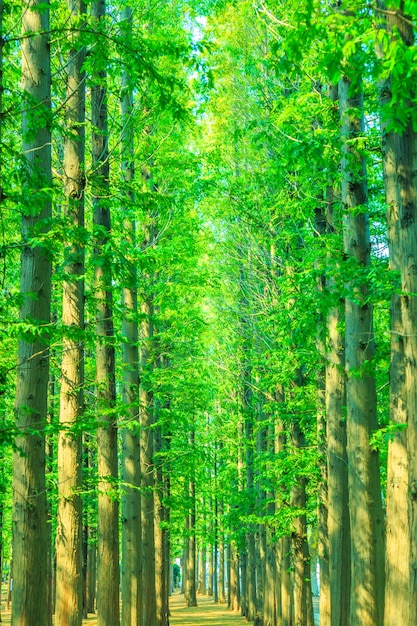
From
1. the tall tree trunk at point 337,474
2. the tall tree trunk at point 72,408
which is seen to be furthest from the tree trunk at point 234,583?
the tall tree trunk at point 72,408

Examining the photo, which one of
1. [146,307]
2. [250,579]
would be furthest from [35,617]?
[250,579]

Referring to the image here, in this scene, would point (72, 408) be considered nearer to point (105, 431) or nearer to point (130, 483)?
point (105, 431)

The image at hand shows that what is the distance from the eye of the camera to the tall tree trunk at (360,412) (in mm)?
10695

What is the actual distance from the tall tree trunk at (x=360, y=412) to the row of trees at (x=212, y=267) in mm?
32

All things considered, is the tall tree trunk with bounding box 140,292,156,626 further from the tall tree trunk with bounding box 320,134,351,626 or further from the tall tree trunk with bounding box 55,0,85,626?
the tall tree trunk with bounding box 55,0,85,626

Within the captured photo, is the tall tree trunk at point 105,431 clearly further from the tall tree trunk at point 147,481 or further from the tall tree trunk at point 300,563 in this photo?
the tall tree trunk at point 300,563

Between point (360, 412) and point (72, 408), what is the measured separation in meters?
4.16

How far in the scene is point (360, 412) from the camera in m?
11.3

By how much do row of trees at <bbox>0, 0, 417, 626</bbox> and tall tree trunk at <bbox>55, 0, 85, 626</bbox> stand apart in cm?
3

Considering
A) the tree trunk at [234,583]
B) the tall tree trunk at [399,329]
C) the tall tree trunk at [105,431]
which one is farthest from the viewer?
the tree trunk at [234,583]

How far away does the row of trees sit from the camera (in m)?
7.62

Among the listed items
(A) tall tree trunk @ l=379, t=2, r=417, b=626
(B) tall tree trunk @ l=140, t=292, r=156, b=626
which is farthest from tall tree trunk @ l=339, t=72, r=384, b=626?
(B) tall tree trunk @ l=140, t=292, r=156, b=626

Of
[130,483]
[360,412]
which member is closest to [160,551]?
[130,483]

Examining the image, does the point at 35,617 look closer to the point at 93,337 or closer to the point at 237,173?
the point at 93,337
